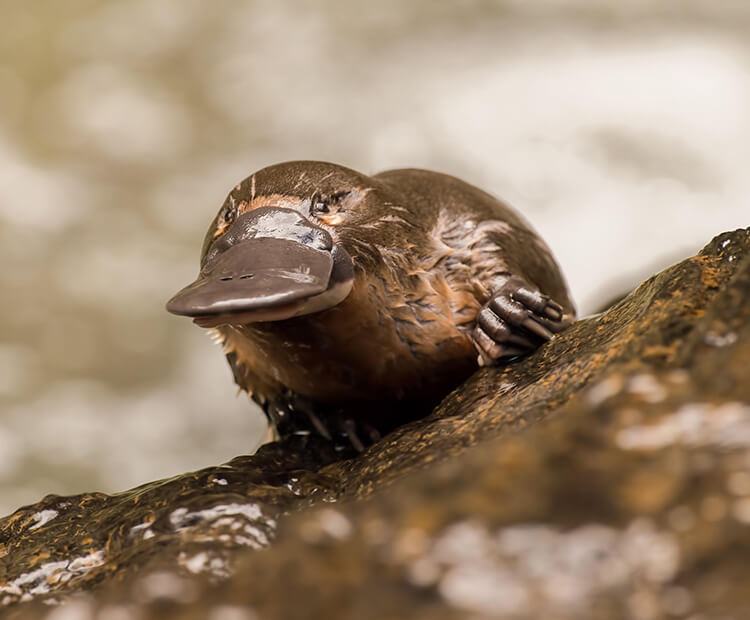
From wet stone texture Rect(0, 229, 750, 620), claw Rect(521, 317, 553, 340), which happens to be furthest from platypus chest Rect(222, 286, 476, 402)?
wet stone texture Rect(0, 229, 750, 620)

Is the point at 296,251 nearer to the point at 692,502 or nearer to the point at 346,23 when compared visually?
the point at 692,502

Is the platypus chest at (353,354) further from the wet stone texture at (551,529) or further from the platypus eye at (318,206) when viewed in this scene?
the wet stone texture at (551,529)

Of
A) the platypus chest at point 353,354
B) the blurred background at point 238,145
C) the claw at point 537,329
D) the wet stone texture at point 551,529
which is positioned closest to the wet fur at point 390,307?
the platypus chest at point 353,354

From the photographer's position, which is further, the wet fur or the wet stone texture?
the wet fur

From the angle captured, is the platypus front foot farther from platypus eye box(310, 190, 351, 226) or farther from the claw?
platypus eye box(310, 190, 351, 226)

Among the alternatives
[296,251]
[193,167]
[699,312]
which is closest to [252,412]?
[193,167]

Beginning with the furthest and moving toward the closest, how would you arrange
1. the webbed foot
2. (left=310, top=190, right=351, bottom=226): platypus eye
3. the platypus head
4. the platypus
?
the webbed foot, (left=310, top=190, right=351, bottom=226): platypus eye, the platypus, the platypus head
